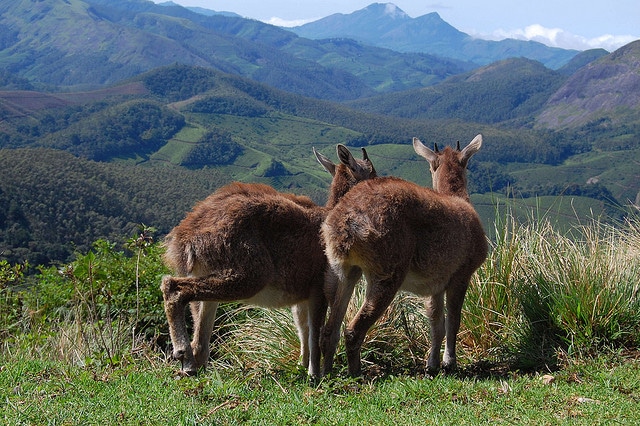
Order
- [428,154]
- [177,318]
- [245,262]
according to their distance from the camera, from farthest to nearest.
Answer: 1. [428,154]
2. [245,262]
3. [177,318]

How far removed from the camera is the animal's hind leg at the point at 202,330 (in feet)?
20.0

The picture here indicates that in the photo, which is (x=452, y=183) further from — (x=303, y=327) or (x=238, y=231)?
(x=238, y=231)

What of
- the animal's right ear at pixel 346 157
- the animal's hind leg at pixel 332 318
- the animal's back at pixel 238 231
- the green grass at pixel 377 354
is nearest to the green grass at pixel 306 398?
the green grass at pixel 377 354

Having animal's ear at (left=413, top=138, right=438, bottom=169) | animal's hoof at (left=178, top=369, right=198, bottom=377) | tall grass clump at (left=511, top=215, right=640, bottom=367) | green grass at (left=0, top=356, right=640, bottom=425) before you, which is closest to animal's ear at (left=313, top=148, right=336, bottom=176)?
animal's ear at (left=413, top=138, right=438, bottom=169)

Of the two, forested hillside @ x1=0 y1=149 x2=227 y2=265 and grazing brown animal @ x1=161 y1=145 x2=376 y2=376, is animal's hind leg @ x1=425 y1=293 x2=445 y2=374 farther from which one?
forested hillside @ x1=0 y1=149 x2=227 y2=265

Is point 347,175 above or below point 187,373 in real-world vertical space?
above

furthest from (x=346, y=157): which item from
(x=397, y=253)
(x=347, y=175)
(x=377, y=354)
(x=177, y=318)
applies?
(x=177, y=318)

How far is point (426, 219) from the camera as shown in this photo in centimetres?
594

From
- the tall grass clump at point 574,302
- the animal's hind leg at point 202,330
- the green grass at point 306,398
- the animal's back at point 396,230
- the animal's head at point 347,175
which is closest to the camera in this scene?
the green grass at point 306,398

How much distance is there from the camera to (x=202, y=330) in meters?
6.15

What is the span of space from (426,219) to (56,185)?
141 ft

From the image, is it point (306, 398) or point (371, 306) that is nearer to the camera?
point (306, 398)

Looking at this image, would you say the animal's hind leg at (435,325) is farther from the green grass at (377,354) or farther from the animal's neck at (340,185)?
the animal's neck at (340,185)

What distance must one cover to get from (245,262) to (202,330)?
98 cm
